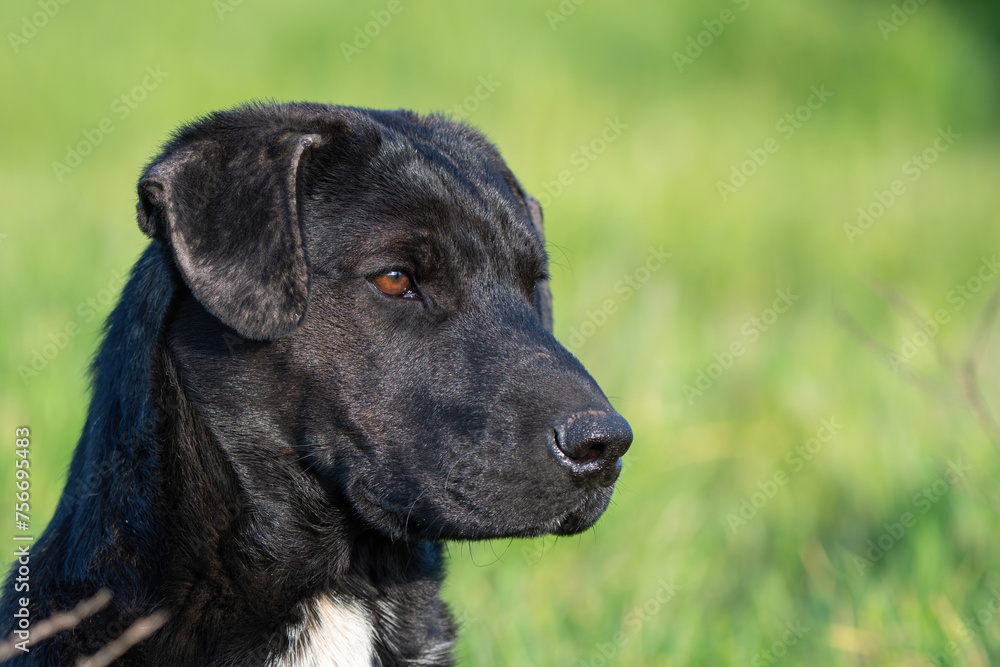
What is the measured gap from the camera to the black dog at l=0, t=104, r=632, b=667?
8.54 feet

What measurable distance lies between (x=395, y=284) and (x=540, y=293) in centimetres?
82

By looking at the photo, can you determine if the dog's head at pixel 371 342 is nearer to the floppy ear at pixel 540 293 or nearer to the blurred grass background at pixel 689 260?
the floppy ear at pixel 540 293

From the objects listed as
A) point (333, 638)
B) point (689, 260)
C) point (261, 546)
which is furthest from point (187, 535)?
point (689, 260)

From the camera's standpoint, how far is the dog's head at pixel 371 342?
2611 millimetres

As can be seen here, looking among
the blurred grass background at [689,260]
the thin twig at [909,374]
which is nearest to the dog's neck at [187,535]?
the blurred grass background at [689,260]

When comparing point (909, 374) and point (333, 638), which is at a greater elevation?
point (909, 374)

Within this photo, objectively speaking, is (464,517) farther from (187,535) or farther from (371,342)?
(187,535)

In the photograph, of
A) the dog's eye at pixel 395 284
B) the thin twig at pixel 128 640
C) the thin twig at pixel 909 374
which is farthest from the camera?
the thin twig at pixel 909 374

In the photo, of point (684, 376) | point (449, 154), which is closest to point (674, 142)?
point (684, 376)

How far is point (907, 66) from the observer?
50.7ft

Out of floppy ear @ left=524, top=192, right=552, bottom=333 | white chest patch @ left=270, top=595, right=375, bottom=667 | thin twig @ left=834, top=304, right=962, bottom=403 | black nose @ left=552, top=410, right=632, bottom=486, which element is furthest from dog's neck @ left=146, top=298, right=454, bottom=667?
thin twig @ left=834, top=304, right=962, bottom=403

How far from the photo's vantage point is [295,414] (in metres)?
2.74

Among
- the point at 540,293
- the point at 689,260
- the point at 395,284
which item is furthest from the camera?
the point at 689,260

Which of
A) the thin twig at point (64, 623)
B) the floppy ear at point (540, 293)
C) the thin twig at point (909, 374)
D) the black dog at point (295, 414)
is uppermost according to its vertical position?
the thin twig at point (909, 374)
